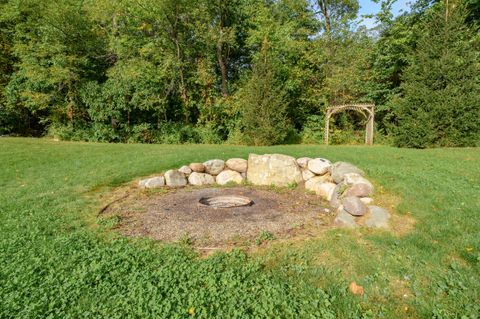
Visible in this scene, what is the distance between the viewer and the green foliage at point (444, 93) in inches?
429

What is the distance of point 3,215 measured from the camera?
444 cm

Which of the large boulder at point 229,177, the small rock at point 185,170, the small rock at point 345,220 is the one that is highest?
the small rock at point 185,170

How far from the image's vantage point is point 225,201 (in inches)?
222

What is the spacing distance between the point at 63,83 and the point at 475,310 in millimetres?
17554

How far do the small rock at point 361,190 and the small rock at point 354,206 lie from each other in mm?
339

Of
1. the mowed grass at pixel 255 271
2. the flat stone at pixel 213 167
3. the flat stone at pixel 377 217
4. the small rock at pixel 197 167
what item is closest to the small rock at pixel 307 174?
the mowed grass at pixel 255 271

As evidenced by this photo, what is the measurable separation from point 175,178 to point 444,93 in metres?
11.0

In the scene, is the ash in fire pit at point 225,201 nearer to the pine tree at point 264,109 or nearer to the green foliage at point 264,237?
the green foliage at point 264,237

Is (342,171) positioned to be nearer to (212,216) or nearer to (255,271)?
(212,216)

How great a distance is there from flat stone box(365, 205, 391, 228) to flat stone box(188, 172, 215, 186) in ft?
12.5

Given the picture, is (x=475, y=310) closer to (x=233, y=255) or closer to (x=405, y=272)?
(x=405, y=272)

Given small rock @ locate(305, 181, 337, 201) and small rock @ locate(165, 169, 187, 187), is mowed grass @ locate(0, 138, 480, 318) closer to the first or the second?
small rock @ locate(305, 181, 337, 201)

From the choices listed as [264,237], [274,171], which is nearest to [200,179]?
[274,171]

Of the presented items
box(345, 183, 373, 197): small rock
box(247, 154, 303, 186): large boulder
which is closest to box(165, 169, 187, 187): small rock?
box(247, 154, 303, 186): large boulder
